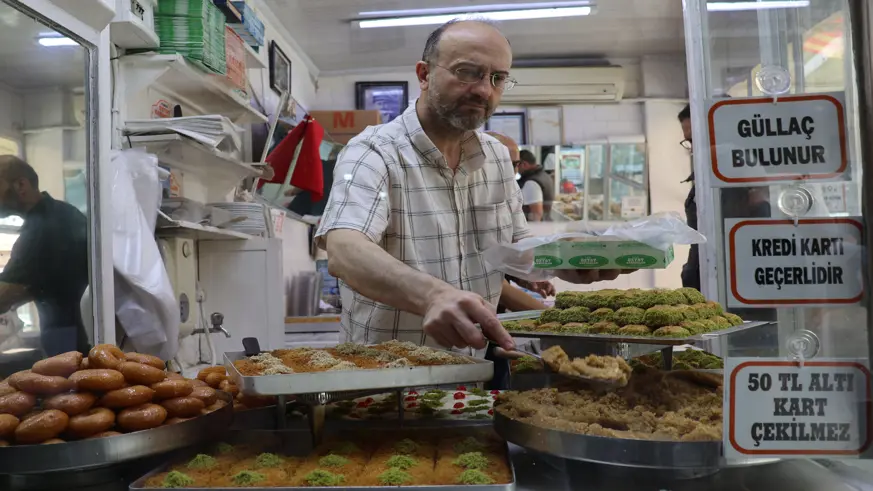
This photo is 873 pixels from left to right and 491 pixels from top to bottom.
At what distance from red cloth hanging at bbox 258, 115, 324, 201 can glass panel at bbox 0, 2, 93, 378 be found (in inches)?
91.2

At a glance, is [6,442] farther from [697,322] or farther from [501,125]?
[501,125]

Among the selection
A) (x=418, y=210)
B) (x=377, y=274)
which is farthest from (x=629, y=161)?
(x=377, y=274)

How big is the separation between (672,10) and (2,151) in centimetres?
391

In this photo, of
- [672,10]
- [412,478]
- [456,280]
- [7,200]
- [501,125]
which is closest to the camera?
[412,478]

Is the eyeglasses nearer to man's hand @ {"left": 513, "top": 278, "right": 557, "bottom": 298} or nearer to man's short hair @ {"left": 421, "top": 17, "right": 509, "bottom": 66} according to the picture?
A: man's short hair @ {"left": 421, "top": 17, "right": 509, "bottom": 66}

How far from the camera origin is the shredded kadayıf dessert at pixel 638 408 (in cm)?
93

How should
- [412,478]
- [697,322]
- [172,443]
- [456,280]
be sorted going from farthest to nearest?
[456,280] → [697,322] → [172,443] → [412,478]

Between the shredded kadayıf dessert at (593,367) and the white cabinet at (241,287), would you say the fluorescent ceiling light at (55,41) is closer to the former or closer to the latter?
the shredded kadayıf dessert at (593,367)

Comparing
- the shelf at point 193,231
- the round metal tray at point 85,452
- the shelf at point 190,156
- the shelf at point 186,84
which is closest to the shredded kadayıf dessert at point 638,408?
the round metal tray at point 85,452

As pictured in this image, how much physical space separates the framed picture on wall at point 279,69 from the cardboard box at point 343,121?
0.33 meters

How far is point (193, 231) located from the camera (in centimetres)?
296

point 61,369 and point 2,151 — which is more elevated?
point 2,151

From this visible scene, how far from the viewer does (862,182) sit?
2.42ft

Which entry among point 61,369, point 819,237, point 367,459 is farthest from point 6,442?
point 819,237
